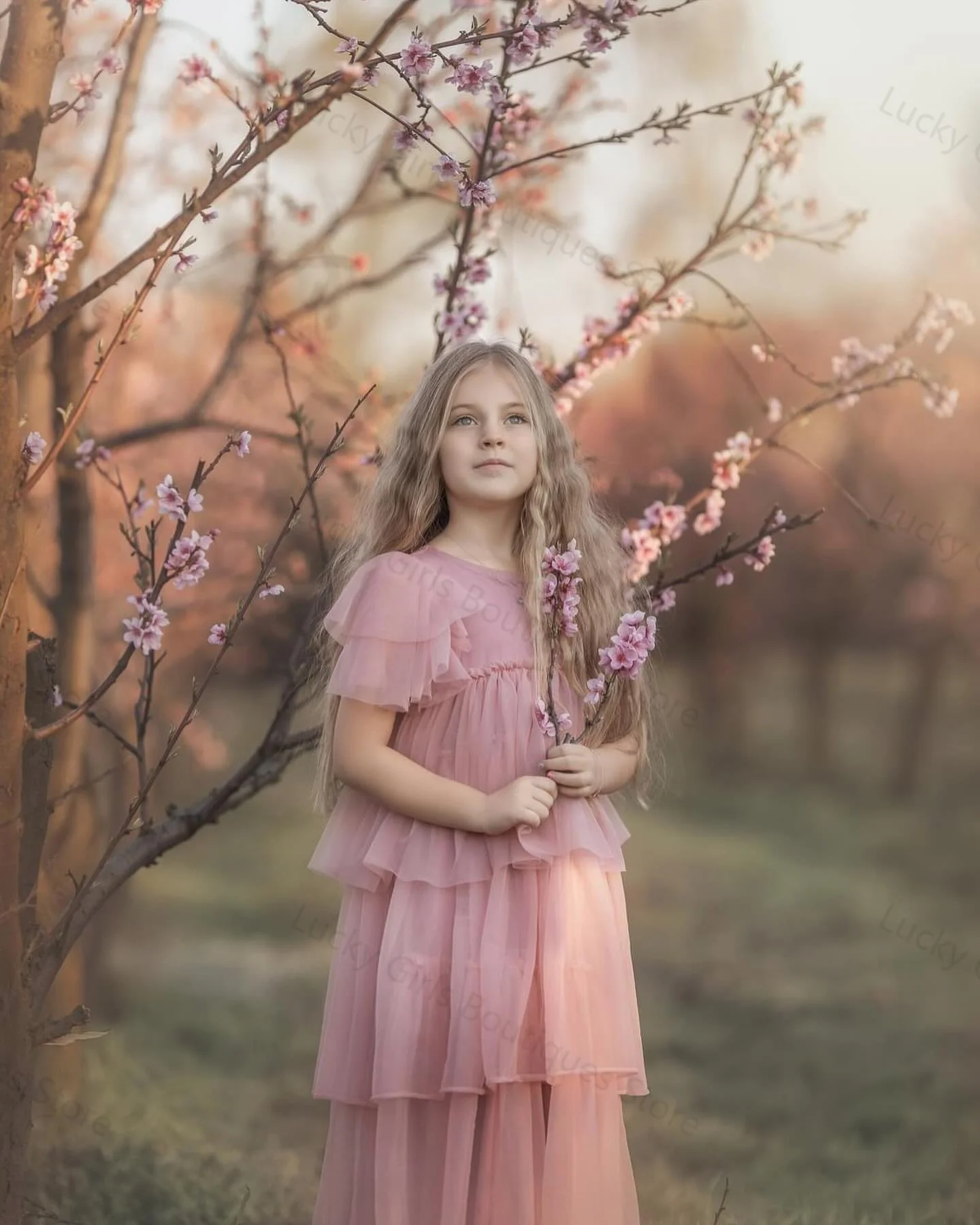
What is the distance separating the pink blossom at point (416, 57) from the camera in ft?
6.09

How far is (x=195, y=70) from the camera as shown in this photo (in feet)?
9.30

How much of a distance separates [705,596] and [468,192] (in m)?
5.18

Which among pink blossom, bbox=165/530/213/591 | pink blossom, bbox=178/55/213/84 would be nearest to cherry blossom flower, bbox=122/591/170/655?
pink blossom, bbox=165/530/213/591

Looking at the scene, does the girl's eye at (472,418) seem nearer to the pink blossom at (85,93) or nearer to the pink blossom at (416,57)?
the pink blossom at (416,57)

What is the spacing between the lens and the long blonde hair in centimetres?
206

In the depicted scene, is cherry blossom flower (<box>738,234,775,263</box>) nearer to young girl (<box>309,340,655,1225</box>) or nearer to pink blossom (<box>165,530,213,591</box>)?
young girl (<box>309,340,655,1225</box>)

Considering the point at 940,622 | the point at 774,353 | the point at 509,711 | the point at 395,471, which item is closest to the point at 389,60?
the point at 395,471

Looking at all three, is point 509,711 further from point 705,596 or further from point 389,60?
point 705,596

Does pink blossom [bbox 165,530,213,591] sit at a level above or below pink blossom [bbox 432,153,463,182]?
below

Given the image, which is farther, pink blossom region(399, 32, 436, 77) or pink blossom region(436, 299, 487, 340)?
pink blossom region(436, 299, 487, 340)

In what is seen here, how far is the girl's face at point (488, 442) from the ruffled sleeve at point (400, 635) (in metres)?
0.13

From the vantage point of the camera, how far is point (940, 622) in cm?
672

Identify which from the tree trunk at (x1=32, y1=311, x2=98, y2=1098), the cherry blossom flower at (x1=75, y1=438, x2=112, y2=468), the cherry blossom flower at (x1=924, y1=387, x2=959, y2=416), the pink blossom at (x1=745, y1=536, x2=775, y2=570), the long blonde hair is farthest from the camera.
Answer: the tree trunk at (x1=32, y1=311, x2=98, y2=1098)

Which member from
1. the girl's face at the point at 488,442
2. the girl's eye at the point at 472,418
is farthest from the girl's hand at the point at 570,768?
the girl's eye at the point at 472,418
